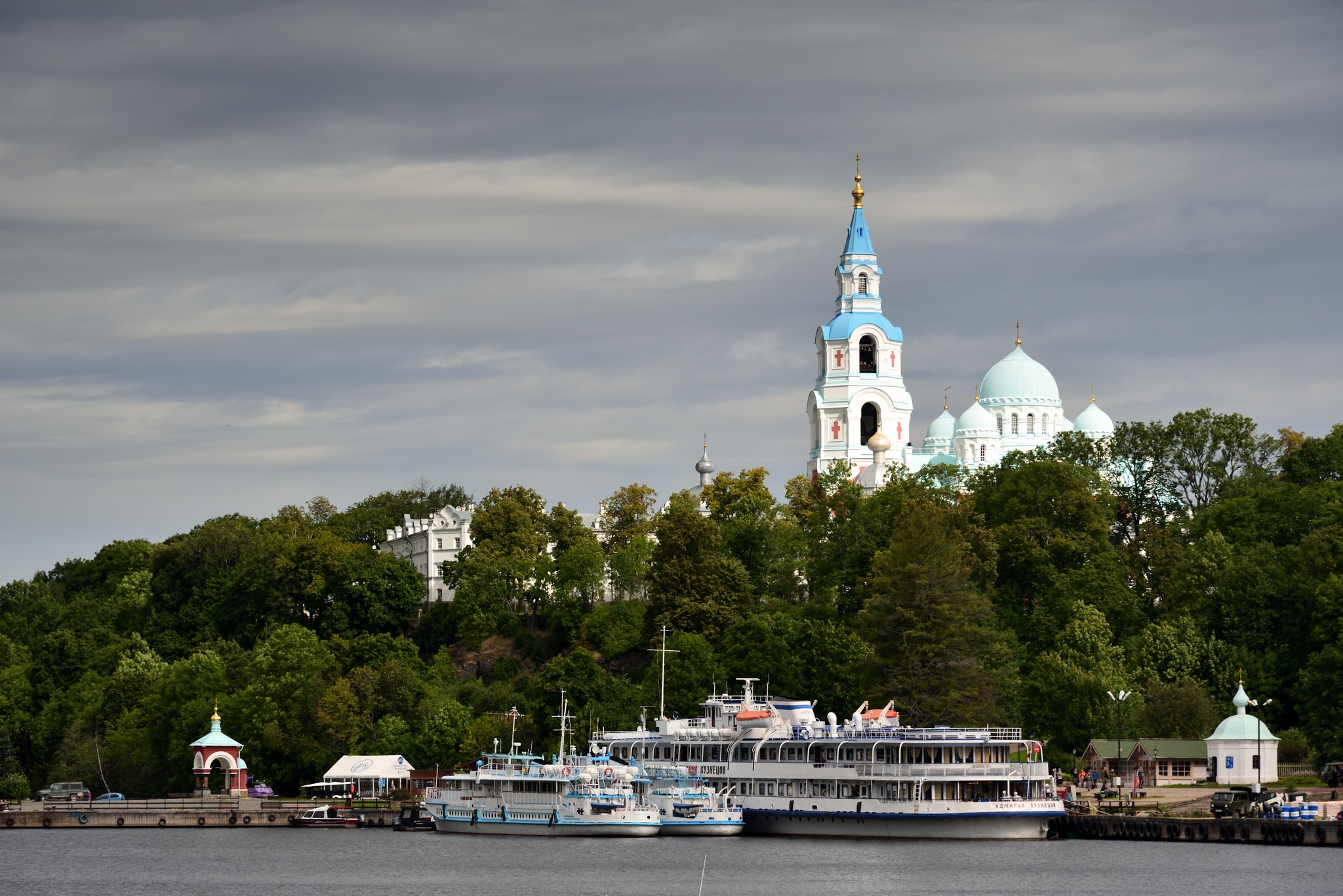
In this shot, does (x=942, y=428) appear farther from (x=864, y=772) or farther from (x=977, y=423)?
(x=864, y=772)

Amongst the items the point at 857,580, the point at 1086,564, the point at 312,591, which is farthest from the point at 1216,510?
the point at 312,591

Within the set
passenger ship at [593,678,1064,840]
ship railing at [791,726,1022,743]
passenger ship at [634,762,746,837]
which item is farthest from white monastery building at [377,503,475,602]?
ship railing at [791,726,1022,743]

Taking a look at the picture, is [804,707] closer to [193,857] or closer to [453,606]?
[193,857]

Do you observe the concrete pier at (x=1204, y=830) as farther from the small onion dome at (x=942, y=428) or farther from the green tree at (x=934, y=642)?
the small onion dome at (x=942, y=428)

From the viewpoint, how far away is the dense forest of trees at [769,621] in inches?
3954

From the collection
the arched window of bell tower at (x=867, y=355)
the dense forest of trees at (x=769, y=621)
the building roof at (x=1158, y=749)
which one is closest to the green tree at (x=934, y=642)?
the dense forest of trees at (x=769, y=621)

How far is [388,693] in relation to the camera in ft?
389

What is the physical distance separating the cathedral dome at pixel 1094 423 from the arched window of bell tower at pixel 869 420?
19455 mm

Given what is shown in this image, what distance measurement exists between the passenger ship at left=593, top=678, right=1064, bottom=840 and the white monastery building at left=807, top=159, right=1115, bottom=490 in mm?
59352

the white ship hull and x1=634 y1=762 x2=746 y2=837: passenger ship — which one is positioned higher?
x1=634 y1=762 x2=746 y2=837: passenger ship

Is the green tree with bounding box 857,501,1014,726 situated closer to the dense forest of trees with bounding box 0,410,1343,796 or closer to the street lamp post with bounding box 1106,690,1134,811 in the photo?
the dense forest of trees with bounding box 0,410,1343,796

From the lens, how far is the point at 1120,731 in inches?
3772

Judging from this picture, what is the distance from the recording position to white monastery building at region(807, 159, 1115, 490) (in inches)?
6294

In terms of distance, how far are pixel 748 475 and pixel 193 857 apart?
63.7 meters
